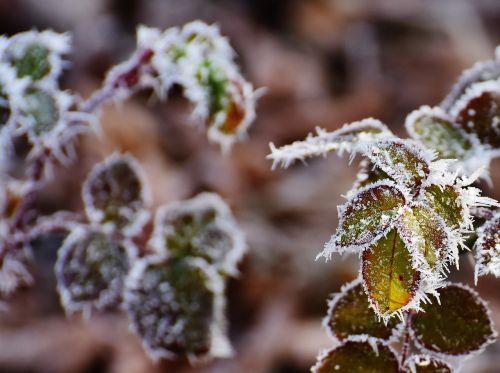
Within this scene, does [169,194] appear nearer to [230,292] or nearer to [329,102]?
[230,292]

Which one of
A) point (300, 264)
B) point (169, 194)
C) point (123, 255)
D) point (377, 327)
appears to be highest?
point (169, 194)

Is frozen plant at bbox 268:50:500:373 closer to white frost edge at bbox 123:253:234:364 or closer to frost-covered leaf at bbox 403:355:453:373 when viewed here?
frost-covered leaf at bbox 403:355:453:373

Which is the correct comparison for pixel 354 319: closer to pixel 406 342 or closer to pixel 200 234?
pixel 406 342

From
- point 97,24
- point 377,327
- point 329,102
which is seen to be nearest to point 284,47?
point 329,102

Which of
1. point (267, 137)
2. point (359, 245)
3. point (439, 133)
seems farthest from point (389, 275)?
point (267, 137)

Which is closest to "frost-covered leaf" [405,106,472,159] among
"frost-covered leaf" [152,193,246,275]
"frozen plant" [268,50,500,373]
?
"frozen plant" [268,50,500,373]

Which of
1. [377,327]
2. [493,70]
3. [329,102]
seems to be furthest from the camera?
[329,102]
